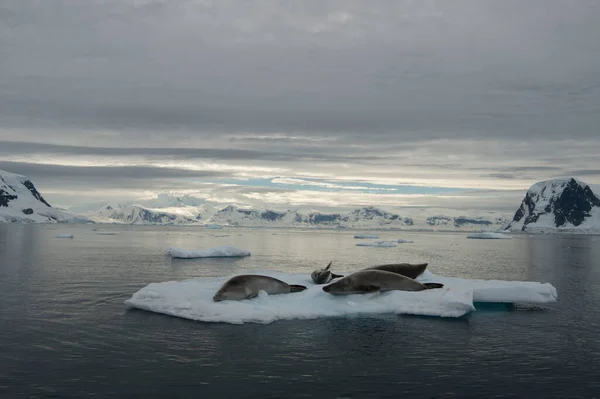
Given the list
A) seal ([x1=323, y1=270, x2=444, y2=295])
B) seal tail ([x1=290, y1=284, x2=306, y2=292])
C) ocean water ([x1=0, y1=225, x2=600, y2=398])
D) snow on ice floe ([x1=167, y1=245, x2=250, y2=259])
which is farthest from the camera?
snow on ice floe ([x1=167, y1=245, x2=250, y2=259])

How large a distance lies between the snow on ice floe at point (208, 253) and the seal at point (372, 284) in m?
27.7

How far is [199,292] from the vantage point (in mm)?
21172

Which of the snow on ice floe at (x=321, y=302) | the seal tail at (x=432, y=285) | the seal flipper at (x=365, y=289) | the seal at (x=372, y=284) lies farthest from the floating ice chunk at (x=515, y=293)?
the seal flipper at (x=365, y=289)

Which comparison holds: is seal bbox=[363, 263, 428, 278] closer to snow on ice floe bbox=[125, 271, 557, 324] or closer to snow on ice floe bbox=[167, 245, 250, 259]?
snow on ice floe bbox=[125, 271, 557, 324]

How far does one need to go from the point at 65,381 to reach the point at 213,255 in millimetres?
36870

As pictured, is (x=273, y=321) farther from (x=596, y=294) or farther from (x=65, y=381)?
(x=596, y=294)

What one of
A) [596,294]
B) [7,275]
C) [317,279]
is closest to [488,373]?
[317,279]

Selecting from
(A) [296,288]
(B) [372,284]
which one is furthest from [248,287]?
(B) [372,284]

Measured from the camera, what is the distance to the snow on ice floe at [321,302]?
18.0 meters

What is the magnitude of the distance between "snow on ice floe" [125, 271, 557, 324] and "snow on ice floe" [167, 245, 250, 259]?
2390cm

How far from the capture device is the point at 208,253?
157 feet

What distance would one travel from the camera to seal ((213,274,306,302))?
65.1 ft

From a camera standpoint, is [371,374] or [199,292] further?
[199,292]

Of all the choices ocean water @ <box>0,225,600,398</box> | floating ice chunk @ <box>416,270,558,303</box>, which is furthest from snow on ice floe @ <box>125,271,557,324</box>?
ocean water @ <box>0,225,600,398</box>
